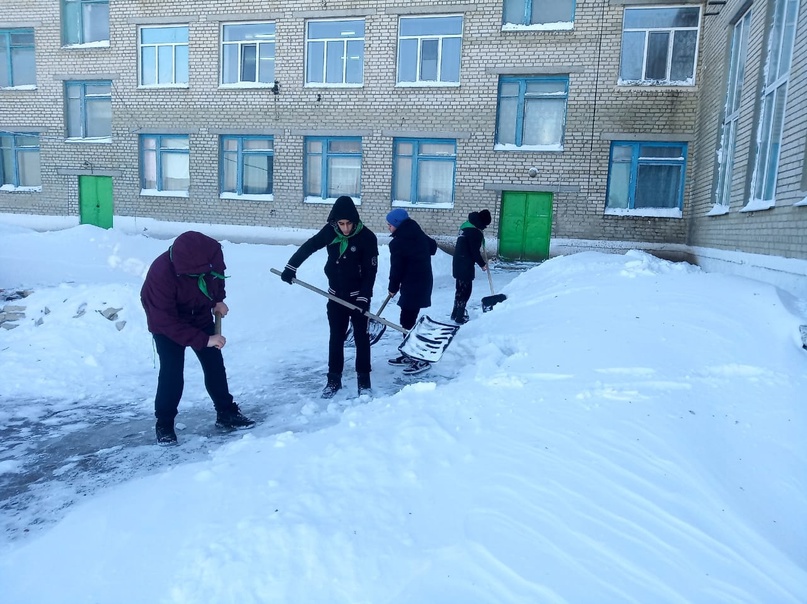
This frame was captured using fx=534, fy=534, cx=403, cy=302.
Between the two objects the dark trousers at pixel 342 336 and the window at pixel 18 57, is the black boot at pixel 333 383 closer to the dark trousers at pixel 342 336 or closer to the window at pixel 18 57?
the dark trousers at pixel 342 336

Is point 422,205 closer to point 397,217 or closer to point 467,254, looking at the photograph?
point 467,254

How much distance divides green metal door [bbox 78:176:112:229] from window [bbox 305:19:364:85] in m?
7.32

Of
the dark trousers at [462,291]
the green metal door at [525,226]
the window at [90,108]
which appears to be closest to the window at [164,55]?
the window at [90,108]

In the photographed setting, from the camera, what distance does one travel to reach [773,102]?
7395 millimetres

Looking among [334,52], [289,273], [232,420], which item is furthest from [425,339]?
[334,52]

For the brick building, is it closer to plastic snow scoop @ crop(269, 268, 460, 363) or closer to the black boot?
plastic snow scoop @ crop(269, 268, 460, 363)

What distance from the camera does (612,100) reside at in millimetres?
12938

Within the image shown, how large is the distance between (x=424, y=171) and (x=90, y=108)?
10.8 meters

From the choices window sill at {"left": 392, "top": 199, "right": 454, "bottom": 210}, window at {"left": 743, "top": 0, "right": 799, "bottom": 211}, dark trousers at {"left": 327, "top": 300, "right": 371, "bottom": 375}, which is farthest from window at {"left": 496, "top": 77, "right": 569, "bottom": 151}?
dark trousers at {"left": 327, "top": 300, "right": 371, "bottom": 375}

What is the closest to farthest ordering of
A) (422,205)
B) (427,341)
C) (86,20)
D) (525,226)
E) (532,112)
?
1. (427,341)
2. (532,112)
3. (525,226)
4. (422,205)
5. (86,20)

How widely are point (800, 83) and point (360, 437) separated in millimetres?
6869

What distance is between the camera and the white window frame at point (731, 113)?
9.28 meters

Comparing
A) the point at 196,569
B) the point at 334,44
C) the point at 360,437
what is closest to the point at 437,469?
the point at 360,437

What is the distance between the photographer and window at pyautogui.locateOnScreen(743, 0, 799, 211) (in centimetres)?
702
